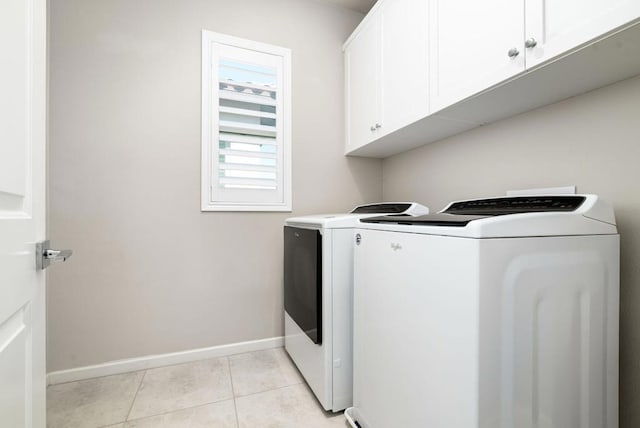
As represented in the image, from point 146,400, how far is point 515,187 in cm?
219

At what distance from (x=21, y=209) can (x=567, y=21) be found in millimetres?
1596

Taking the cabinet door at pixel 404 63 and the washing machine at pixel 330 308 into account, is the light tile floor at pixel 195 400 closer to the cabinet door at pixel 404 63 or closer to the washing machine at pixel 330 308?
the washing machine at pixel 330 308

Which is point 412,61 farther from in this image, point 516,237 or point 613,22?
point 516,237

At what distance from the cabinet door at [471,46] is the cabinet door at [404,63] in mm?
64

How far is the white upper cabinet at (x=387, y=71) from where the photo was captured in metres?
1.45

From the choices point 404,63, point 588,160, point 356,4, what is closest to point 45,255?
point 404,63

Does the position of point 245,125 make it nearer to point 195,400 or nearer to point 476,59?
point 476,59

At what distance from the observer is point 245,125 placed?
80.0 inches

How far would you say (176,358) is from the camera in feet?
6.17

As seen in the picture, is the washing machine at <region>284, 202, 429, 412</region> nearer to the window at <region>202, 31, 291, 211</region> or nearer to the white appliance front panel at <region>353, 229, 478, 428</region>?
the white appliance front panel at <region>353, 229, 478, 428</region>

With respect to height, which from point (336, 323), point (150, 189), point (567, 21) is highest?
point (567, 21)

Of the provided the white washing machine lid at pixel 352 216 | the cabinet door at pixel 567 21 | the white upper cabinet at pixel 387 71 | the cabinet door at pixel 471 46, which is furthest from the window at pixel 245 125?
the cabinet door at pixel 567 21

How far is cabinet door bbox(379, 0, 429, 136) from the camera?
1.43 m

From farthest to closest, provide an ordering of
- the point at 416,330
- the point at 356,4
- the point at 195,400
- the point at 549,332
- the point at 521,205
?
1. the point at 356,4
2. the point at 195,400
3. the point at 521,205
4. the point at 416,330
5. the point at 549,332
